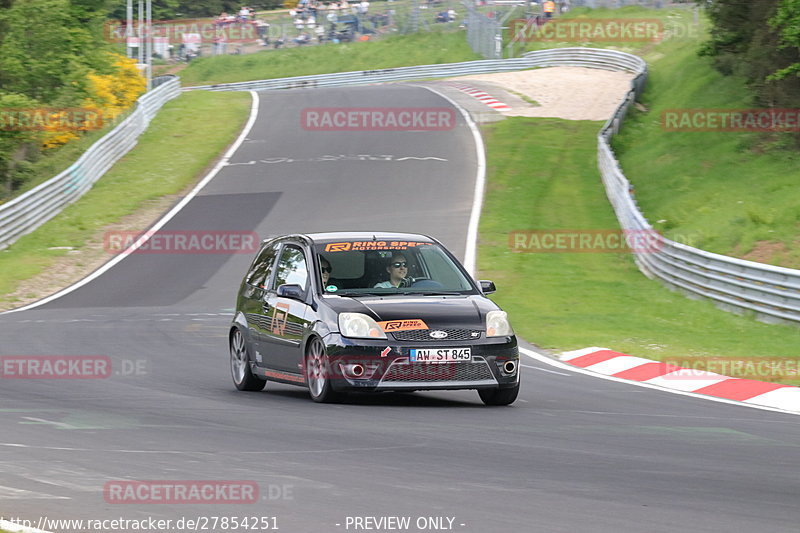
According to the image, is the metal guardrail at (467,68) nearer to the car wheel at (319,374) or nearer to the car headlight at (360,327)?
the car wheel at (319,374)

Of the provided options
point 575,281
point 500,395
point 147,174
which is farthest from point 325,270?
point 147,174

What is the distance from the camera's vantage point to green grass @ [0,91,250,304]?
2809 centimetres

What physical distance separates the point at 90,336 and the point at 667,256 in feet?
35.4

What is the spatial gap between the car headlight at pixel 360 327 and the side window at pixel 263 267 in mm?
2008

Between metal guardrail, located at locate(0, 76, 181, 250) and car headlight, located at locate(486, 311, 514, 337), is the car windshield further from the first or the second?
metal guardrail, located at locate(0, 76, 181, 250)

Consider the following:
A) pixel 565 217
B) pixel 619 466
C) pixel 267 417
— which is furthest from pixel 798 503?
pixel 565 217

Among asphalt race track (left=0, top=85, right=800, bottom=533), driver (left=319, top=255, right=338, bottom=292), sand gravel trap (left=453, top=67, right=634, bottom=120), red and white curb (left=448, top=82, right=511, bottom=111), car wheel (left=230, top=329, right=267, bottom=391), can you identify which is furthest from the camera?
red and white curb (left=448, top=82, right=511, bottom=111)

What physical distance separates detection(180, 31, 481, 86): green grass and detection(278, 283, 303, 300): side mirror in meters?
60.5

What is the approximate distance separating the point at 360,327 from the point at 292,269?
1.60m

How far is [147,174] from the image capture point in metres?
37.5

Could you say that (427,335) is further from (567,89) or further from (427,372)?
(567,89)

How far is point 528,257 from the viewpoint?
87.1 feet

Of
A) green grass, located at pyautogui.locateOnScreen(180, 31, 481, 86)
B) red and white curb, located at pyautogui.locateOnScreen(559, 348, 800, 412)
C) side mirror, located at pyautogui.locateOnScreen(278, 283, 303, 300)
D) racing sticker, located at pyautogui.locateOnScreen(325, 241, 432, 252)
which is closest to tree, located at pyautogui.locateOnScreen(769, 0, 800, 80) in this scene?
red and white curb, located at pyautogui.locateOnScreen(559, 348, 800, 412)

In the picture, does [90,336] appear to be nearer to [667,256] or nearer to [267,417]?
[267,417]
